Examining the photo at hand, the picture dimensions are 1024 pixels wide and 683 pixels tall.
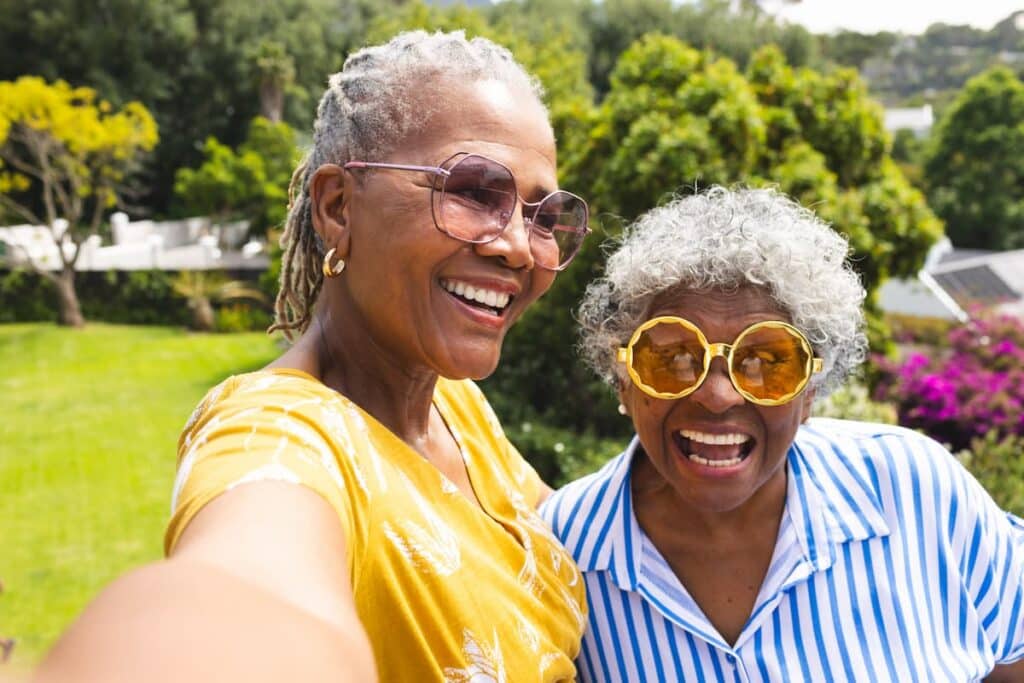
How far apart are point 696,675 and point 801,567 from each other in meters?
0.33

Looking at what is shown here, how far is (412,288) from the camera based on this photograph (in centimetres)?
155

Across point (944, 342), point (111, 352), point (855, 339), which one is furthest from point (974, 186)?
point (855, 339)

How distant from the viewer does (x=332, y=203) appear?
63.9 inches

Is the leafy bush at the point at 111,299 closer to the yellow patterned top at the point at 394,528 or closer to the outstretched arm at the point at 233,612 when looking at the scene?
the yellow patterned top at the point at 394,528

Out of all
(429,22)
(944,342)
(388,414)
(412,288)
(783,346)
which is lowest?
(944,342)

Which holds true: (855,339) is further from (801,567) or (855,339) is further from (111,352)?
(111,352)

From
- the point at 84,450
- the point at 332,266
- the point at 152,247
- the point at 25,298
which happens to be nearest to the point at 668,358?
the point at 332,266

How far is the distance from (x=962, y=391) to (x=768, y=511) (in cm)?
752

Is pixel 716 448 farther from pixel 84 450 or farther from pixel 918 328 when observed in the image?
pixel 918 328

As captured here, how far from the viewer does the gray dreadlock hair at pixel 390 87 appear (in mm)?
1562

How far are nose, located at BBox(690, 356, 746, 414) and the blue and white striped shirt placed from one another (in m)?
0.28

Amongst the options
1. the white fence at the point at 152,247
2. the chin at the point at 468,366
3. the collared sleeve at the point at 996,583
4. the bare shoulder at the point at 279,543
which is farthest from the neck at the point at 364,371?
the white fence at the point at 152,247

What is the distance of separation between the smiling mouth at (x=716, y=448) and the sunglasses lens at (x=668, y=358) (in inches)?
4.6

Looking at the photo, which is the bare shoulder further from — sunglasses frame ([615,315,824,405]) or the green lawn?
the green lawn
